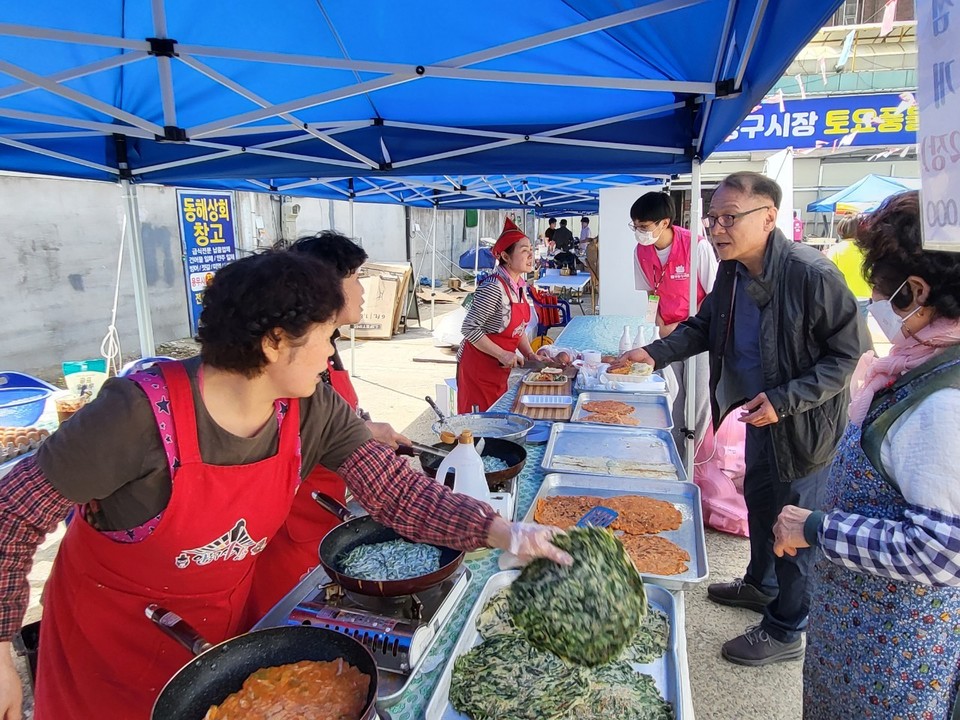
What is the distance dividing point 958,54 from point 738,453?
368 cm

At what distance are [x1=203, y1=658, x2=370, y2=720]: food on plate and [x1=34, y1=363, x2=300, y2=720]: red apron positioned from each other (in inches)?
14.1

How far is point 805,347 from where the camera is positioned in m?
2.54

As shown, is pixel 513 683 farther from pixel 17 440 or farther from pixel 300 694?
pixel 17 440

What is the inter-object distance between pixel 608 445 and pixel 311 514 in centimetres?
145

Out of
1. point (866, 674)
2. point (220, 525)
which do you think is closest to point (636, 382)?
point (866, 674)

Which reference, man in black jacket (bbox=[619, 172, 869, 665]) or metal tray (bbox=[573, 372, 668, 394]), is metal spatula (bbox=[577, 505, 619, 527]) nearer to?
man in black jacket (bbox=[619, 172, 869, 665])

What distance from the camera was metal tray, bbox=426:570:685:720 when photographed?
1243 millimetres

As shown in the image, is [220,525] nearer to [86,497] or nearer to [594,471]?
[86,497]

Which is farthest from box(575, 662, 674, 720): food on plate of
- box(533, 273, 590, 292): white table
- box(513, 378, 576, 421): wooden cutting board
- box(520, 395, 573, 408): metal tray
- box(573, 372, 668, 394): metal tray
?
box(533, 273, 590, 292): white table

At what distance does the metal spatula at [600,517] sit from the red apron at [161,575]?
3.23ft

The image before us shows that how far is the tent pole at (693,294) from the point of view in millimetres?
3814

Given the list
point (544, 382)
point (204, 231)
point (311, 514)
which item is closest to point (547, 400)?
point (544, 382)

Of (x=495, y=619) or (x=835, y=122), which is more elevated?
(x=835, y=122)

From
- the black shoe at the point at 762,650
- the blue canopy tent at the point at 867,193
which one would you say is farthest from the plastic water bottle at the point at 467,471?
the blue canopy tent at the point at 867,193
